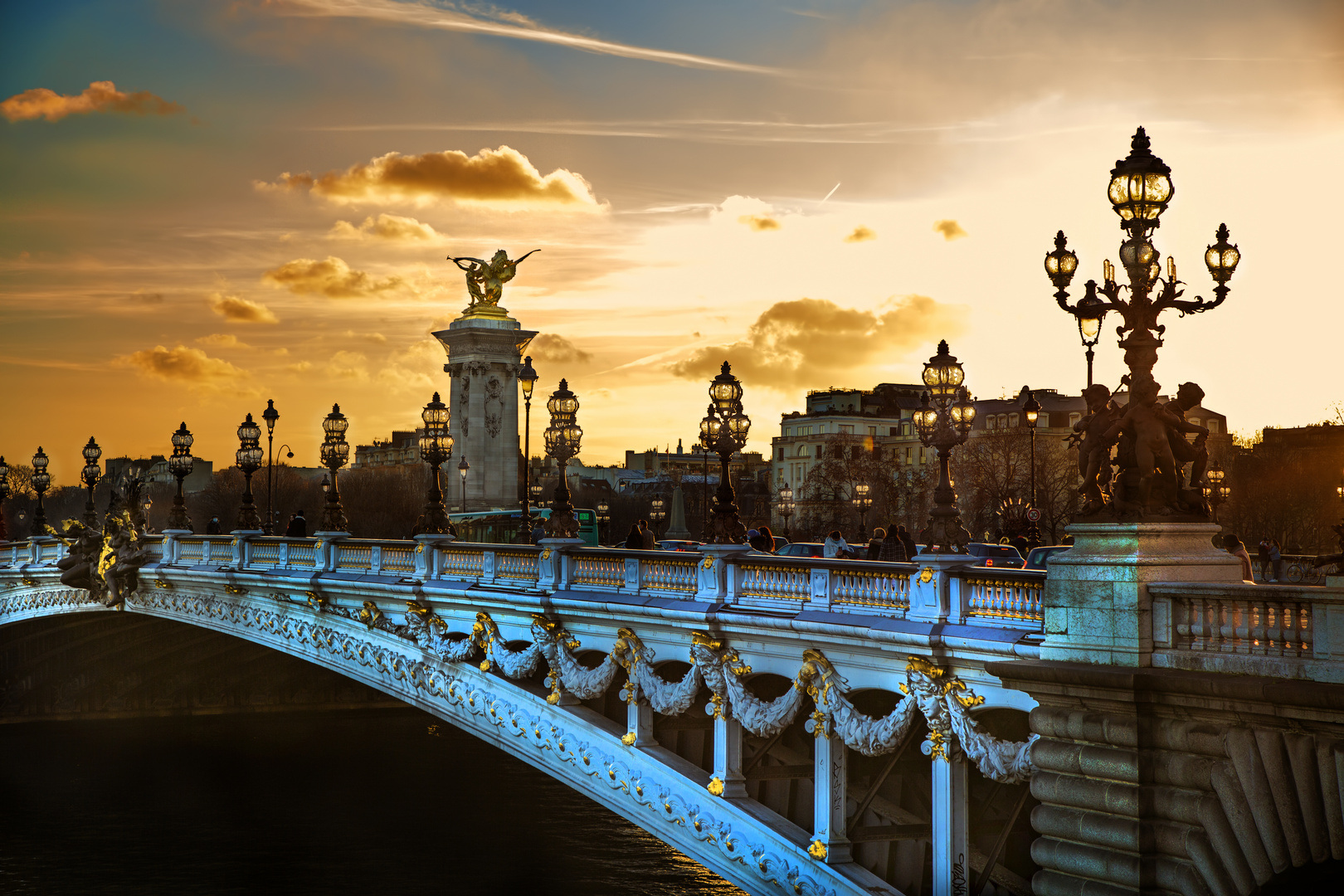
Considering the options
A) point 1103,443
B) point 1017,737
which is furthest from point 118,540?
point 1103,443

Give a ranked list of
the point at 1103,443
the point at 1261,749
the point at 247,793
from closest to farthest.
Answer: the point at 1261,749 → the point at 1103,443 → the point at 247,793

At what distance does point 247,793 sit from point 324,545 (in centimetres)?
1653

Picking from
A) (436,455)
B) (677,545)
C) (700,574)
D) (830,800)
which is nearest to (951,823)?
(830,800)

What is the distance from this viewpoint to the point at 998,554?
25969mm

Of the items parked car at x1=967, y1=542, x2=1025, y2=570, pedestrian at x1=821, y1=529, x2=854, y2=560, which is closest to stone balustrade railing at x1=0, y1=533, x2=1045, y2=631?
pedestrian at x1=821, y1=529, x2=854, y2=560

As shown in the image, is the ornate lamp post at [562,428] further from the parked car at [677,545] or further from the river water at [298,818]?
the river water at [298,818]

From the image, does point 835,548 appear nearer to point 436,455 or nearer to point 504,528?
point 436,455

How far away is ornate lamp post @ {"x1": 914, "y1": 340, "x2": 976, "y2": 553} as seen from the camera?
18.3 meters

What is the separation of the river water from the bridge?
7.05 metres

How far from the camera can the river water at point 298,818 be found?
36000 millimetres

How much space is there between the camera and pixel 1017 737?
19.0 meters

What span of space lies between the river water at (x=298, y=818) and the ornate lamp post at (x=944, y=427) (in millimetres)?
14073

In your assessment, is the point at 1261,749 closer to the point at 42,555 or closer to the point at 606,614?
the point at 606,614

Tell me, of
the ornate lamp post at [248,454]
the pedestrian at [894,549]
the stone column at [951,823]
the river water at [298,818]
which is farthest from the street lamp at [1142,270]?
the ornate lamp post at [248,454]
